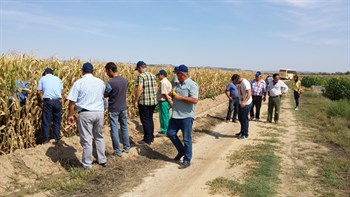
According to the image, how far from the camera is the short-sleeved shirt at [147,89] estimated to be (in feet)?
27.5

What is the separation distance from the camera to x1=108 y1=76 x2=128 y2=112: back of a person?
7.18 meters

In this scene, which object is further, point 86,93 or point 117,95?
point 117,95

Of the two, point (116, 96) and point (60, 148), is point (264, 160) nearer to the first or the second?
point (116, 96)

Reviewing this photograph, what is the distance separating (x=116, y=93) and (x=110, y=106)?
0.33m

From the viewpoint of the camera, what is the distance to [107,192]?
571 centimetres

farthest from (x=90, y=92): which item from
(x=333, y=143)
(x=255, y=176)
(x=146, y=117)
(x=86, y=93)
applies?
(x=333, y=143)

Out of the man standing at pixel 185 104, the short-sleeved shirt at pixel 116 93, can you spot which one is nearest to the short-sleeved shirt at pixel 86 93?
the short-sleeved shirt at pixel 116 93

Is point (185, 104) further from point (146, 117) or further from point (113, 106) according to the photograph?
point (146, 117)

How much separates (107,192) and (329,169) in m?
4.89

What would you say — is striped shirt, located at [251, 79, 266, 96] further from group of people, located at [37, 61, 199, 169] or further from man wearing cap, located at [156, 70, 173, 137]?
group of people, located at [37, 61, 199, 169]

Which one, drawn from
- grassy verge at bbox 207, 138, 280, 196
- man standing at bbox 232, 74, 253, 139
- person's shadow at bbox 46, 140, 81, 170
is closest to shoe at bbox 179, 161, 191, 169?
grassy verge at bbox 207, 138, 280, 196

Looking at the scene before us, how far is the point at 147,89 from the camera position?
27.6 feet

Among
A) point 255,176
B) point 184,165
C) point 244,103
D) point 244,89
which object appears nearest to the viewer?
point 255,176

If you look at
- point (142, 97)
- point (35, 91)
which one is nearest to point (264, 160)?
point (142, 97)
